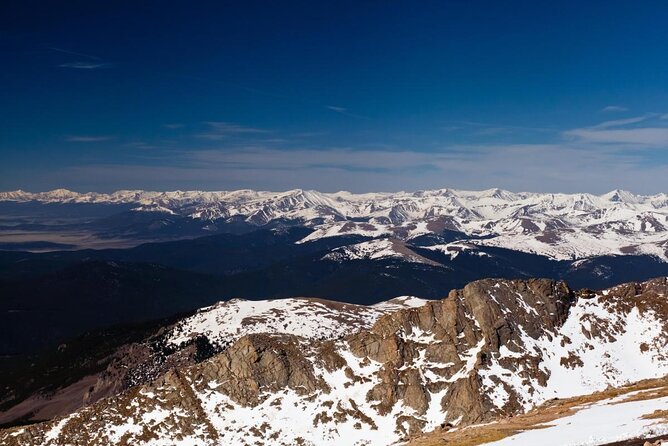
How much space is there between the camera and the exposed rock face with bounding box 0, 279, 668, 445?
145125mm

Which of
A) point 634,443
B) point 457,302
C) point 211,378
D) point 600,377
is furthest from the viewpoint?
point 457,302

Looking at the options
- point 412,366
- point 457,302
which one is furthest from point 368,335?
point 457,302

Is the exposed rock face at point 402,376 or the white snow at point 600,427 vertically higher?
the white snow at point 600,427

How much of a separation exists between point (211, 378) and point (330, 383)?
3933 centimetres

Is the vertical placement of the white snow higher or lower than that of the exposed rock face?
higher

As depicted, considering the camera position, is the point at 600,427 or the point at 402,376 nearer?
the point at 600,427

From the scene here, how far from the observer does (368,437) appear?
460ft

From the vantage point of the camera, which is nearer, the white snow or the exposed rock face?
the white snow

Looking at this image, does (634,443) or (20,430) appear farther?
(20,430)

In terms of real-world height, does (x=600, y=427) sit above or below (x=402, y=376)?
above

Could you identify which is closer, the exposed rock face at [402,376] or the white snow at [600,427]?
the white snow at [600,427]

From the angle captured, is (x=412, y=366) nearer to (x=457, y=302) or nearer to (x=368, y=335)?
(x=368, y=335)

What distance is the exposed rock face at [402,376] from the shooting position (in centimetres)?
14512

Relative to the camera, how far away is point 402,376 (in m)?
158
